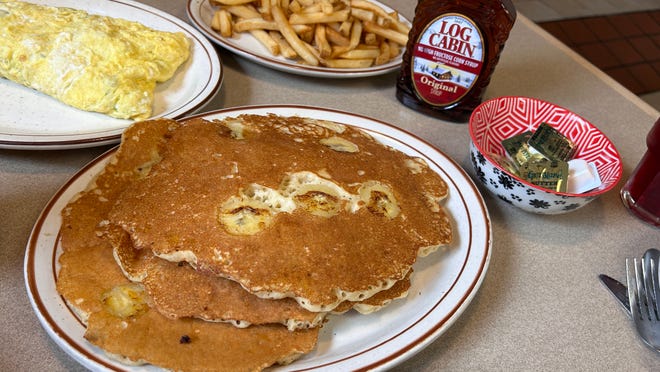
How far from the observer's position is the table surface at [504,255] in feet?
4.19

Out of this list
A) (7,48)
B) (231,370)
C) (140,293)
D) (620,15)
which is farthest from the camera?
(620,15)

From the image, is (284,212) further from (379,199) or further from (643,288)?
(643,288)

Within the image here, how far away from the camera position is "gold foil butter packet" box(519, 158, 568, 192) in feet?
5.51

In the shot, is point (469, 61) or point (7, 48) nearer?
point (7, 48)

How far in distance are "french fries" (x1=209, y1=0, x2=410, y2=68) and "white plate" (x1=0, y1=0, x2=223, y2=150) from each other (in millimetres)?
237

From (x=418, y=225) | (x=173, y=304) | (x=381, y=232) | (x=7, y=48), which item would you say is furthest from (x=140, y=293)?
(x=7, y=48)

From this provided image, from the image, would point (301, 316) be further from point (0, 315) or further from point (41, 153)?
point (41, 153)

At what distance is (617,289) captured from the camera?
155 centimetres

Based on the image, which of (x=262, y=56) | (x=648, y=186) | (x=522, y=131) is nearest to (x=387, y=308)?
(x=522, y=131)

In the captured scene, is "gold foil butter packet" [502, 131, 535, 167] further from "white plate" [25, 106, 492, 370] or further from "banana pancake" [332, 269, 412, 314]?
"banana pancake" [332, 269, 412, 314]

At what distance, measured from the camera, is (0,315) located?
46.7 inches

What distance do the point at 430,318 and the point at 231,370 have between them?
474 mm

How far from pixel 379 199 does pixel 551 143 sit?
32.4 inches

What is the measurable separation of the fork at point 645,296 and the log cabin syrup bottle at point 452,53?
847 millimetres
